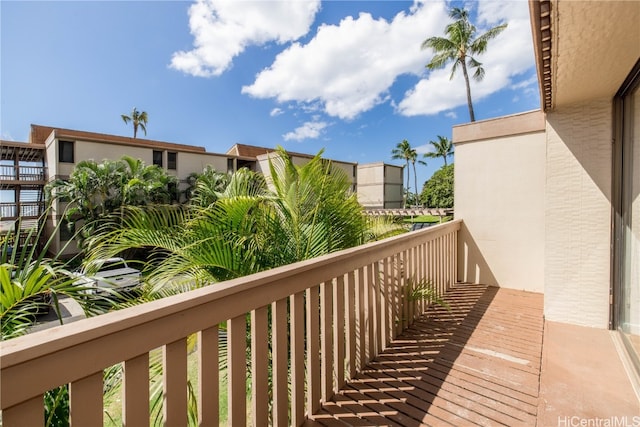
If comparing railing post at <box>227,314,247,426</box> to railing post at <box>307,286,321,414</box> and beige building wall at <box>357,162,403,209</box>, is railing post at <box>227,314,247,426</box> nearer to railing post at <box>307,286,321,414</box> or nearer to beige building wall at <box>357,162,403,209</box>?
railing post at <box>307,286,321,414</box>

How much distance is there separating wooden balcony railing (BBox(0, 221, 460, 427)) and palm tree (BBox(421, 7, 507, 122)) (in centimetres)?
1822

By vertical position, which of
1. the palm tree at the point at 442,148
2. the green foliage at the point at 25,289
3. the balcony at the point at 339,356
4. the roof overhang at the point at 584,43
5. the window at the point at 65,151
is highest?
the palm tree at the point at 442,148

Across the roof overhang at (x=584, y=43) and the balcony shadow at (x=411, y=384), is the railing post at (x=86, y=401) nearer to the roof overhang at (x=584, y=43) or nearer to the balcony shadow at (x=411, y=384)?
the balcony shadow at (x=411, y=384)

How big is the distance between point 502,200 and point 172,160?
18012 millimetres

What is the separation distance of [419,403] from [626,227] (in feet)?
7.39

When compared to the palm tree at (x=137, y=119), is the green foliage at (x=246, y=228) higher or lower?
lower

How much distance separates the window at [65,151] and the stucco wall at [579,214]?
18.7m

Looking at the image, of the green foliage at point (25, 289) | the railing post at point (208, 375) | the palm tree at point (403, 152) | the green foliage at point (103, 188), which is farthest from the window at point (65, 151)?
the palm tree at point (403, 152)

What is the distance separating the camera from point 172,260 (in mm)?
1812

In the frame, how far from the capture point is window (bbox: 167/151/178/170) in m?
17.6

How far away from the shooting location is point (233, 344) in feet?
4.05

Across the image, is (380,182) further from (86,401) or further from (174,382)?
(86,401)

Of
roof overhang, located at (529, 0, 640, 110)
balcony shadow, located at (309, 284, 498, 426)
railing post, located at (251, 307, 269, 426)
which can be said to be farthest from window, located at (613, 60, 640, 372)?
railing post, located at (251, 307, 269, 426)

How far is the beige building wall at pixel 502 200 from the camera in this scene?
383 centimetres
